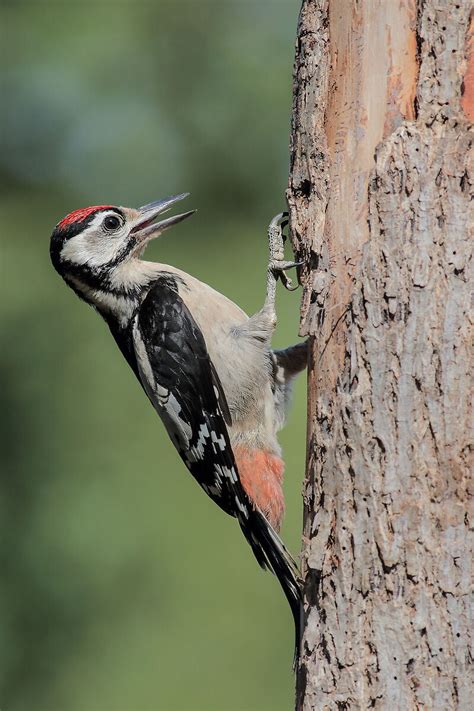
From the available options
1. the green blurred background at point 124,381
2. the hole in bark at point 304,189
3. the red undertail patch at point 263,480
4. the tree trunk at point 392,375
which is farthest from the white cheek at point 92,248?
the green blurred background at point 124,381

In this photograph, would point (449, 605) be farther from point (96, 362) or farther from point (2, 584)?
point (2, 584)

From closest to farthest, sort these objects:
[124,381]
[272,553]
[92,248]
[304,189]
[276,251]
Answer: [304,189] < [272,553] < [276,251] < [92,248] < [124,381]

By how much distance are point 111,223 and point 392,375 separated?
236cm

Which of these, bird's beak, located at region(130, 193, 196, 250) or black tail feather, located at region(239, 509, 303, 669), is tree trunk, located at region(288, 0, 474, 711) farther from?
→ bird's beak, located at region(130, 193, 196, 250)

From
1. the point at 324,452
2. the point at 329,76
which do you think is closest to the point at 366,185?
the point at 329,76

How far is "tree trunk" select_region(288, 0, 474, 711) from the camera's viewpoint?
2527mm

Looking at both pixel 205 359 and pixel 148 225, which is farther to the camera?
pixel 148 225

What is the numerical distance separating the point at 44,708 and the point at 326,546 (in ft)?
25.2

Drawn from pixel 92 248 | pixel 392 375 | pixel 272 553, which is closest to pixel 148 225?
pixel 92 248

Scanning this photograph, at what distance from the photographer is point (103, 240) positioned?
15.0ft

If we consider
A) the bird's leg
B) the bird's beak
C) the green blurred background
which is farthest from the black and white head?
the green blurred background

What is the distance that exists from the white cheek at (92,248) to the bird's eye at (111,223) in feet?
0.18

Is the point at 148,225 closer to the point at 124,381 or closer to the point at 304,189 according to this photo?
the point at 304,189

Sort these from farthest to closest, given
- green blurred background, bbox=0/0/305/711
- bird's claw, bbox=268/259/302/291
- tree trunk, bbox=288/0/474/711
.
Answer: green blurred background, bbox=0/0/305/711, bird's claw, bbox=268/259/302/291, tree trunk, bbox=288/0/474/711
